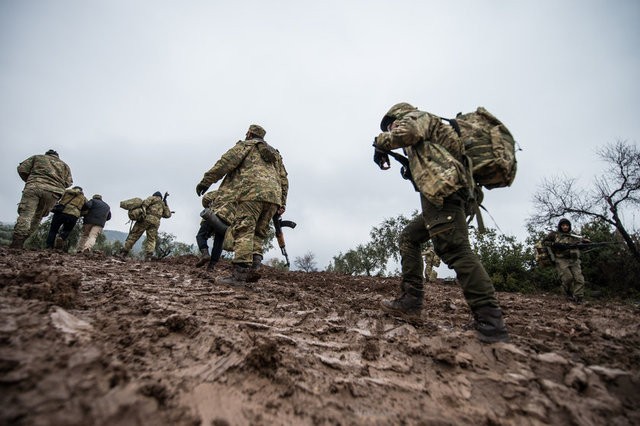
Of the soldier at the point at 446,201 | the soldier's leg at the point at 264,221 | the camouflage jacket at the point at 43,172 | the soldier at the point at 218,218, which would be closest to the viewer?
the soldier at the point at 446,201

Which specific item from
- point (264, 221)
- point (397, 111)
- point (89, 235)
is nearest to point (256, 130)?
point (264, 221)

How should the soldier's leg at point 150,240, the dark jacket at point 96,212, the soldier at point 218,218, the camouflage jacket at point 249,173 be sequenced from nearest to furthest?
the camouflage jacket at point 249,173, the soldier at point 218,218, the dark jacket at point 96,212, the soldier's leg at point 150,240

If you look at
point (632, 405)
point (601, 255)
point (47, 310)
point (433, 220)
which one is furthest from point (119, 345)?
point (601, 255)

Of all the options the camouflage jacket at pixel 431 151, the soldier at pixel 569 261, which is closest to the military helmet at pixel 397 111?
the camouflage jacket at pixel 431 151

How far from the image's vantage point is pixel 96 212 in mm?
7543

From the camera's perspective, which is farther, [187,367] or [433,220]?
[433,220]

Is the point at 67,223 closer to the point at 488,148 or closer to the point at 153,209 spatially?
the point at 153,209

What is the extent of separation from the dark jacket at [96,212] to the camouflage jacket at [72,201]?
0.33 m

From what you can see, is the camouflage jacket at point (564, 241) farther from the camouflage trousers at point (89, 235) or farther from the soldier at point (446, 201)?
the camouflage trousers at point (89, 235)

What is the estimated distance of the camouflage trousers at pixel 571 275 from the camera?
6957mm

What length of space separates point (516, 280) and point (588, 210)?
9.31 metres

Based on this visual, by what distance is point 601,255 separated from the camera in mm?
13242

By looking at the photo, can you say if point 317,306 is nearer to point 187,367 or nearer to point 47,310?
point 187,367

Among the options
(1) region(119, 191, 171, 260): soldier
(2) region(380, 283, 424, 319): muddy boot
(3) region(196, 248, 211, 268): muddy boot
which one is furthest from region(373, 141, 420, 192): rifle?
(1) region(119, 191, 171, 260): soldier
